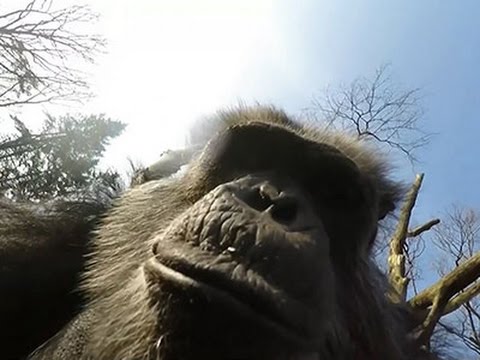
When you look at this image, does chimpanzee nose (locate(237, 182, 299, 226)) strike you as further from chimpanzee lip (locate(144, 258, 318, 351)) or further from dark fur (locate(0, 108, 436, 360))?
chimpanzee lip (locate(144, 258, 318, 351))

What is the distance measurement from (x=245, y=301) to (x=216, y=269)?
0.34ft

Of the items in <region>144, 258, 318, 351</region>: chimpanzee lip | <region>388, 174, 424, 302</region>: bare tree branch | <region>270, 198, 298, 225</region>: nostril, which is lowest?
<region>144, 258, 318, 351</region>: chimpanzee lip

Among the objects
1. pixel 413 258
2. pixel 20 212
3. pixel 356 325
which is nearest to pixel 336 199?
pixel 356 325

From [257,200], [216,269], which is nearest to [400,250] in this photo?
[257,200]

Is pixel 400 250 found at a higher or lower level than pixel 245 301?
higher

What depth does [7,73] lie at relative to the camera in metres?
7.40

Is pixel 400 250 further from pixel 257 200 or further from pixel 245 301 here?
pixel 245 301

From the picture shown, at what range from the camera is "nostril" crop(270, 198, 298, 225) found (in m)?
1.83

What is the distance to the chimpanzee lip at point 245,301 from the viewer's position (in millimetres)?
1625

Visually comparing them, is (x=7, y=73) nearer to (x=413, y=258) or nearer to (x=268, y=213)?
(x=413, y=258)

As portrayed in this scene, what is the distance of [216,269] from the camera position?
1.67 m

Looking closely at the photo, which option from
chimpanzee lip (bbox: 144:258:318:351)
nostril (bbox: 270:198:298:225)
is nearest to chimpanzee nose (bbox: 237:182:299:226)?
nostril (bbox: 270:198:298:225)

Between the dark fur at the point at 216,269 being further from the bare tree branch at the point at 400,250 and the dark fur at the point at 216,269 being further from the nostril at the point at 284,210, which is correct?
the bare tree branch at the point at 400,250

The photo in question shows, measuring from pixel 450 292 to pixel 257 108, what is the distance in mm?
2827
